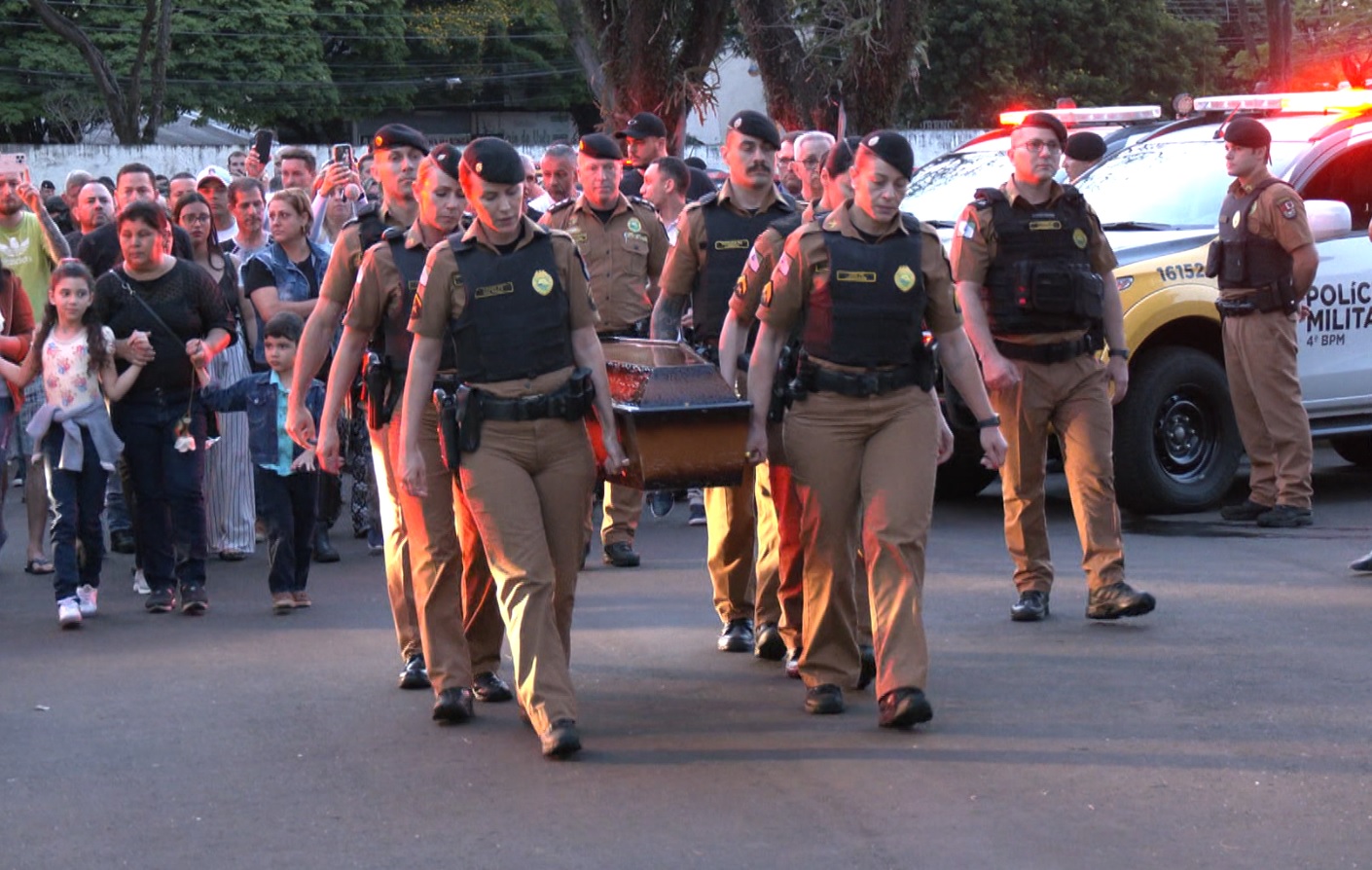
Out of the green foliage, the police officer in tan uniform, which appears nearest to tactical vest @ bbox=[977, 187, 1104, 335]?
the police officer in tan uniform

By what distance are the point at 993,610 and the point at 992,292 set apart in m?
1.39

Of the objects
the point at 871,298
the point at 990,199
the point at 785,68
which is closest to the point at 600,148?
the point at 990,199

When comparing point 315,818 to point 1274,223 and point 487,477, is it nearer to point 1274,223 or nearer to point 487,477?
point 487,477

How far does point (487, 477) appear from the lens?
646 cm

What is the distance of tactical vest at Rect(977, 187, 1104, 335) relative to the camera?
826 centimetres

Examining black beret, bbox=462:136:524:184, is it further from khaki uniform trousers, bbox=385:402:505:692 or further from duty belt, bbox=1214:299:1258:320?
duty belt, bbox=1214:299:1258:320

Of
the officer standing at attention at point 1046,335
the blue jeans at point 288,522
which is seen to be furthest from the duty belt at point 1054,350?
the blue jeans at point 288,522

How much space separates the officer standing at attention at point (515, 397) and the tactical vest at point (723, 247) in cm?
160

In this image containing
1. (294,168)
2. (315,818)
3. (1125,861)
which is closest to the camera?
(1125,861)

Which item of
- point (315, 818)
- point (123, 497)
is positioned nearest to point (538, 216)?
point (123, 497)

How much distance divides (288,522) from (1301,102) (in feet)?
21.0

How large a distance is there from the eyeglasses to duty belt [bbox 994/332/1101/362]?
78 centimetres

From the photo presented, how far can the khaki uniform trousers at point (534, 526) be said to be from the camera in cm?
640

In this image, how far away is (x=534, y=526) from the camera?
6.46 metres
